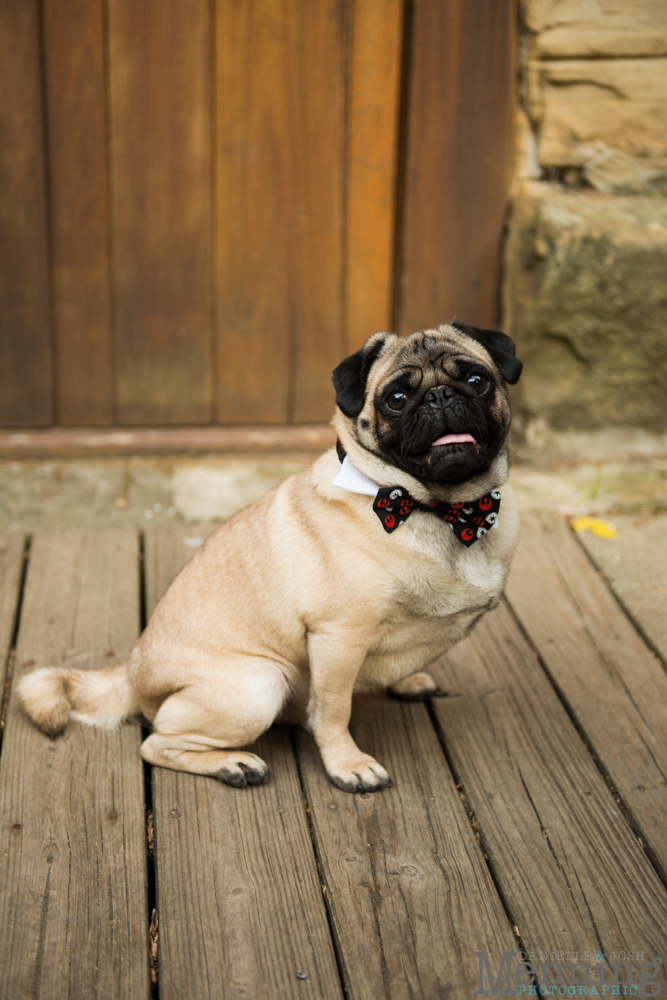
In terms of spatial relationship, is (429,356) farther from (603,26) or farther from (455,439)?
(603,26)

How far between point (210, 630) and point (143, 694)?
0.27m

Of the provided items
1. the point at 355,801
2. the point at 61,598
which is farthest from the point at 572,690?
the point at 61,598

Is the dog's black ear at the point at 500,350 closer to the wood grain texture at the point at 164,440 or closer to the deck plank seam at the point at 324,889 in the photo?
the deck plank seam at the point at 324,889

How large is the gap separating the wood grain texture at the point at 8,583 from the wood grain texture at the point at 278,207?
1026 millimetres

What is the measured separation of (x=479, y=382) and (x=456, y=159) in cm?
185

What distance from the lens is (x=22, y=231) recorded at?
11.7 ft

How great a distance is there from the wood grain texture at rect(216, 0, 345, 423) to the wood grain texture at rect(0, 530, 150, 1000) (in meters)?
1.32

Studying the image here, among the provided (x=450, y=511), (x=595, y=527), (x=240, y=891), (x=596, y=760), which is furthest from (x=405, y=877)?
(x=595, y=527)

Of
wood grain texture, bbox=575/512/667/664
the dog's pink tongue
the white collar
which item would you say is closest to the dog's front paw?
the white collar

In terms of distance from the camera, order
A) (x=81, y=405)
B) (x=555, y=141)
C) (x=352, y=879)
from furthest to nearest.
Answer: (x=81, y=405)
(x=555, y=141)
(x=352, y=879)

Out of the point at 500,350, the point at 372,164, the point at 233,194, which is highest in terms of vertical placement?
the point at 372,164

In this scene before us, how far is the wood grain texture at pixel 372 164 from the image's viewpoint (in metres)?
3.48

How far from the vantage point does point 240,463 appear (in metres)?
3.87

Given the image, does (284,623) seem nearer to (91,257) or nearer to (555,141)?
(91,257)
